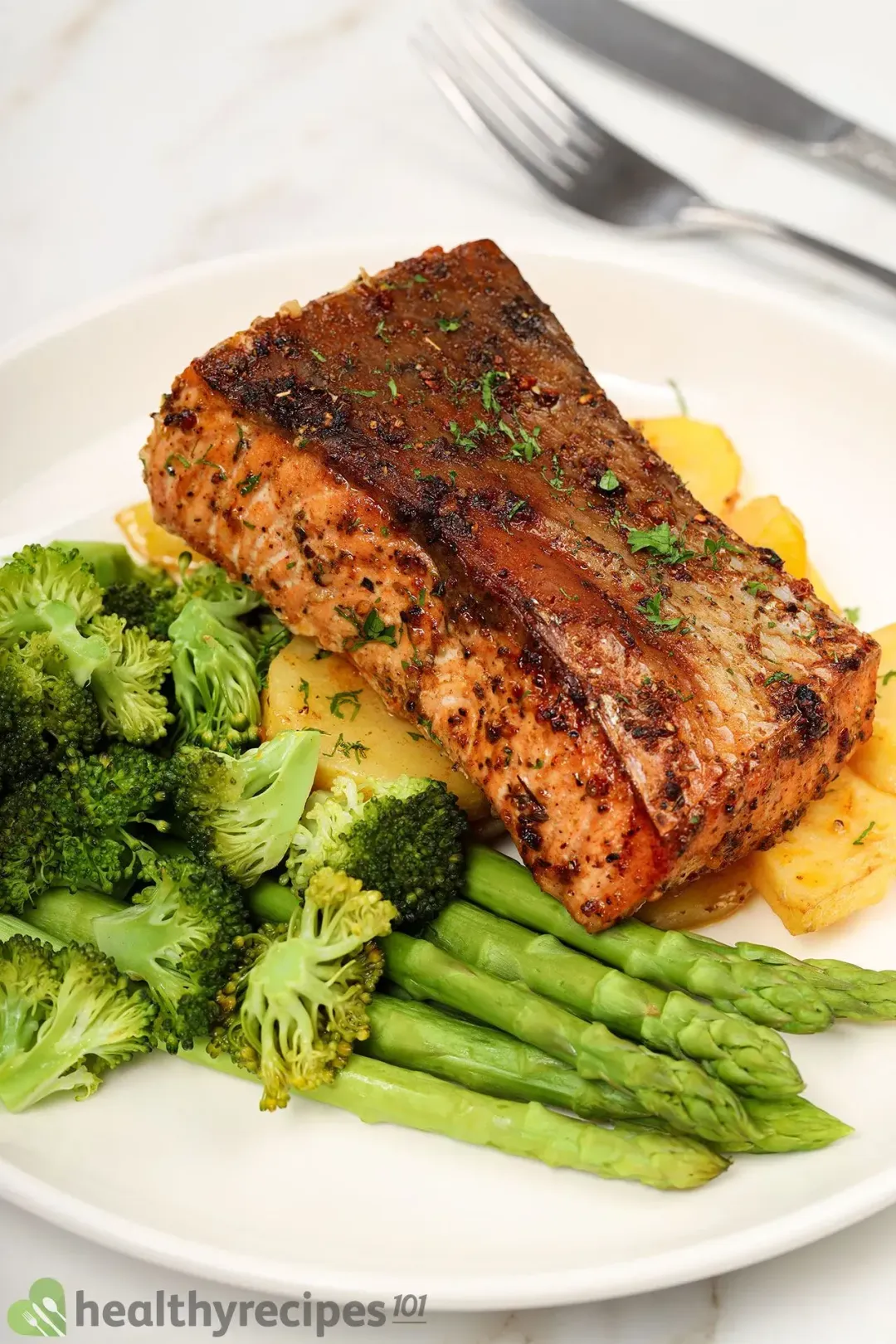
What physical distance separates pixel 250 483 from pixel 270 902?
1453 mm

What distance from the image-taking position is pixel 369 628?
14.0 feet

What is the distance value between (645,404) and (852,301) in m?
1.59

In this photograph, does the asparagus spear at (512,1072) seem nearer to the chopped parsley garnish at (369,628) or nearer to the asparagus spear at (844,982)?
the asparagus spear at (844,982)

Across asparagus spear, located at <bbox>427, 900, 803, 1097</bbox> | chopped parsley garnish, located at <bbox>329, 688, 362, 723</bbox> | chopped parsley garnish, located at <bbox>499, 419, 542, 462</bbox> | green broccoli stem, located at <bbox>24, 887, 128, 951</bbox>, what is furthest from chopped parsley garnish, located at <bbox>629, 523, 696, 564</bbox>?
green broccoli stem, located at <bbox>24, 887, 128, 951</bbox>

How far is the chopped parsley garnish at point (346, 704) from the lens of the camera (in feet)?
14.8

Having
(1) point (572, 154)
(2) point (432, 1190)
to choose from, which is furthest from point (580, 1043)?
(1) point (572, 154)

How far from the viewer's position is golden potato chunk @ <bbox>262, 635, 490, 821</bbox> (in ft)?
14.2

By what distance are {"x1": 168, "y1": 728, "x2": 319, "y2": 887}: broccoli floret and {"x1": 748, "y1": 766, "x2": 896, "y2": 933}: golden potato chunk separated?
5.00 feet

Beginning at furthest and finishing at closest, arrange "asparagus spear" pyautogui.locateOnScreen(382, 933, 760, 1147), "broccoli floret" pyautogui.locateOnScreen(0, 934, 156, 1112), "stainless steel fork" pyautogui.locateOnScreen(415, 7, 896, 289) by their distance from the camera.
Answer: "stainless steel fork" pyautogui.locateOnScreen(415, 7, 896, 289)
"broccoli floret" pyautogui.locateOnScreen(0, 934, 156, 1112)
"asparagus spear" pyautogui.locateOnScreen(382, 933, 760, 1147)

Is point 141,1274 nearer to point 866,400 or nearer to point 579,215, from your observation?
point 866,400

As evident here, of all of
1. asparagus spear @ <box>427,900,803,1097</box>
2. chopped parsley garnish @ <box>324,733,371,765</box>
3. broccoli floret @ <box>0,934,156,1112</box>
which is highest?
chopped parsley garnish @ <box>324,733,371,765</box>

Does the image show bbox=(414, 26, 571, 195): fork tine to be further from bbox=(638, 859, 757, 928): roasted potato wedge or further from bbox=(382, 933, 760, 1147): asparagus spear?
bbox=(382, 933, 760, 1147): asparagus spear

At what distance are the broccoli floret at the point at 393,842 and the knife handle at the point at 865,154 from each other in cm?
469

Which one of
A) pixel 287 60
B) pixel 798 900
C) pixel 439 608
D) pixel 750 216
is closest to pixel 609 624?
pixel 439 608
